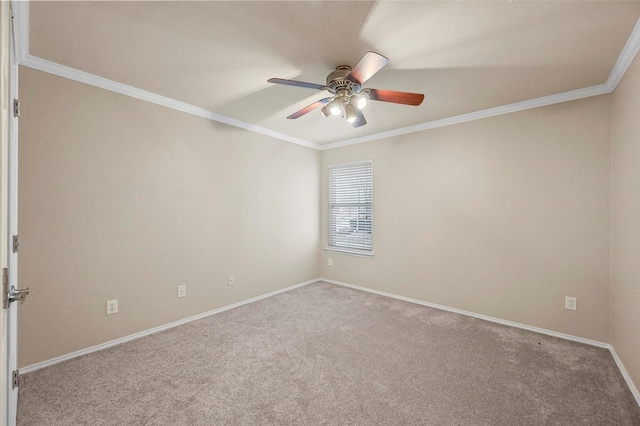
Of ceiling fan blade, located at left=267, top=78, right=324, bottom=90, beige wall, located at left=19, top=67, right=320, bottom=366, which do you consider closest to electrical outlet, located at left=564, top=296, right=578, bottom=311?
ceiling fan blade, located at left=267, top=78, right=324, bottom=90

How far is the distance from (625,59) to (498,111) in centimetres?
108

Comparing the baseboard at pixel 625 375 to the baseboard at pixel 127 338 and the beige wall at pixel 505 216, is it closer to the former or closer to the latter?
the beige wall at pixel 505 216

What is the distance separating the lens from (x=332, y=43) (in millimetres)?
1977

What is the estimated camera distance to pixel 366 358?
7.88ft

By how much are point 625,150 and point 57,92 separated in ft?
15.0

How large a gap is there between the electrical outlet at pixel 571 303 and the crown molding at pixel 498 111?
6.33 ft

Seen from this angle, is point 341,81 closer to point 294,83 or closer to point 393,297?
point 294,83

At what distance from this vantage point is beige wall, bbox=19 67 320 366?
7.33ft

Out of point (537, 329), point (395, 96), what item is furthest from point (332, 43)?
point (537, 329)

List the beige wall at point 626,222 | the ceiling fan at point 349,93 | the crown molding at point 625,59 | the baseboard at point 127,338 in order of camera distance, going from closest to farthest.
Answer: the crown molding at point 625,59
the beige wall at point 626,222
the ceiling fan at point 349,93
the baseboard at point 127,338

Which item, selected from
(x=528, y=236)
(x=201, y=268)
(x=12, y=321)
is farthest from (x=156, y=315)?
(x=528, y=236)

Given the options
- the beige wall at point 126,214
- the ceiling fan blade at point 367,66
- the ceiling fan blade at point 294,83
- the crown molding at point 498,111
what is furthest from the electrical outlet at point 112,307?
the crown molding at point 498,111

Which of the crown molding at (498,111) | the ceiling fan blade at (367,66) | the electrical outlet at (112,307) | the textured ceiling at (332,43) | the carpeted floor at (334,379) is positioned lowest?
the carpeted floor at (334,379)

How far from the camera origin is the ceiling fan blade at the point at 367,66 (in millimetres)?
1720
